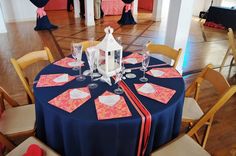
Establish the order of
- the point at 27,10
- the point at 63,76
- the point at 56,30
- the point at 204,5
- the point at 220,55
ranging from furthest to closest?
the point at 204,5
the point at 27,10
the point at 56,30
the point at 220,55
the point at 63,76

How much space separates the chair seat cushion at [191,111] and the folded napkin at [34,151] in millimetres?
1195

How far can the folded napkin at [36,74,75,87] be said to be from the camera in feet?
5.24

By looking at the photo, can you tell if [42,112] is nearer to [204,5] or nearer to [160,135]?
[160,135]

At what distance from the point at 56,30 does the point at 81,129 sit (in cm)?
542

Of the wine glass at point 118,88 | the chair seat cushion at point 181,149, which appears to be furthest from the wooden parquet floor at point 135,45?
the wine glass at point 118,88

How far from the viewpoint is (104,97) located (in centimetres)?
143

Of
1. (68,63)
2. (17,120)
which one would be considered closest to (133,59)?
(68,63)

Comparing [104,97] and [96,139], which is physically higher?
[104,97]

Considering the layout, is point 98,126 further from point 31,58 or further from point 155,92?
point 31,58

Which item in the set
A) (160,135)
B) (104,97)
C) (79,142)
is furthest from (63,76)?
(160,135)

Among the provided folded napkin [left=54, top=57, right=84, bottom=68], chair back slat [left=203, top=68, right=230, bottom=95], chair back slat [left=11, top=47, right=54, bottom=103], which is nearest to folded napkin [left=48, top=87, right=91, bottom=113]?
folded napkin [left=54, top=57, right=84, bottom=68]

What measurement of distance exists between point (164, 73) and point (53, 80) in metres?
0.96

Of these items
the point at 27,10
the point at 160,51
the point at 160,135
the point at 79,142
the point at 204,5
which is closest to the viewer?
the point at 79,142

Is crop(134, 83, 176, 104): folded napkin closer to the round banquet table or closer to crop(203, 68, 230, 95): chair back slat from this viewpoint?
the round banquet table
